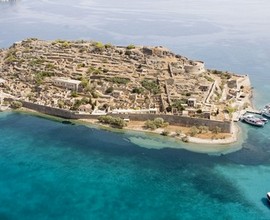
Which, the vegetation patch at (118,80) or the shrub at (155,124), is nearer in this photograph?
the shrub at (155,124)

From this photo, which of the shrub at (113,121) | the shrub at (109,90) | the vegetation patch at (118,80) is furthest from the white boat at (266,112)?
the shrub at (109,90)

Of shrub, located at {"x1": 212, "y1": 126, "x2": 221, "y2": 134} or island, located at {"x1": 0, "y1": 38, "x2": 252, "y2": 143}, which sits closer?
shrub, located at {"x1": 212, "y1": 126, "x2": 221, "y2": 134}

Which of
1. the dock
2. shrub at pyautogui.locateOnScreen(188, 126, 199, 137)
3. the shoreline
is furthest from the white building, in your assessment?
the dock

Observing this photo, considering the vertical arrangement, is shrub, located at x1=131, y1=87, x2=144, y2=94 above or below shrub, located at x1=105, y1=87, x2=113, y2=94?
above

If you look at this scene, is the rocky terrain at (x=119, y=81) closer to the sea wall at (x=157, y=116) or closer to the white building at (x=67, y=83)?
the white building at (x=67, y=83)

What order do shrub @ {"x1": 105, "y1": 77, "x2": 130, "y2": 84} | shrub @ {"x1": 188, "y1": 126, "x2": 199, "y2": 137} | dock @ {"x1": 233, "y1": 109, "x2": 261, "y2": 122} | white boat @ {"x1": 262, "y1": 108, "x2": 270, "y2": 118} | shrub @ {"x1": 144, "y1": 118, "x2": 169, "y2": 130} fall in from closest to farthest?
shrub @ {"x1": 188, "y1": 126, "x2": 199, "y2": 137}
shrub @ {"x1": 144, "y1": 118, "x2": 169, "y2": 130}
dock @ {"x1": 233, "y1": 109, "x2": 261, "y2": 122}
white boat @ {"x1": 262, "y1": 108, "x2": 270, "y2": 118}
shrub @ {"x1": 105, "y1": 77, "x2": 130, "y2": 84}

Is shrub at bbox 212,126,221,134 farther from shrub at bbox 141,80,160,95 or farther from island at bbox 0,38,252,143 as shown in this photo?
shrub at bbox 141,80,160,95

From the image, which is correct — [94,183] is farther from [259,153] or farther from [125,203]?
[259,153]
